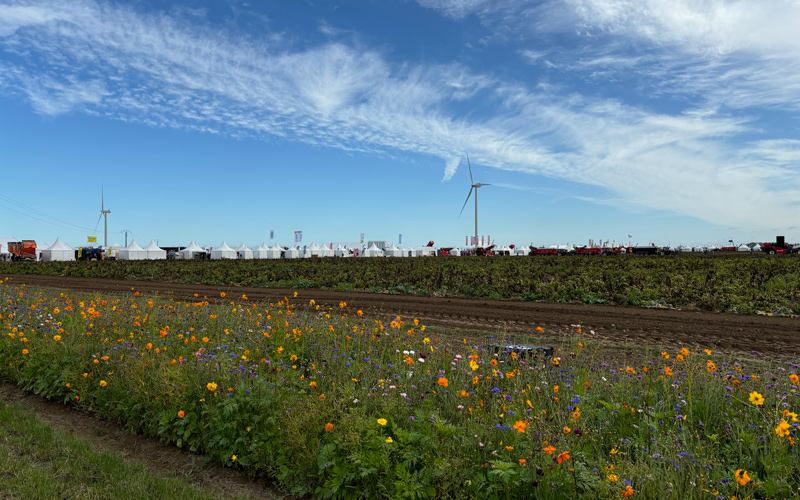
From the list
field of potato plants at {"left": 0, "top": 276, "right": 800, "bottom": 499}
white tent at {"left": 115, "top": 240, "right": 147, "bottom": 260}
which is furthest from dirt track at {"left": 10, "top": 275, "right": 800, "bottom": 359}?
white tent at {"left": 115, "top": 240, "right": 147, "bottom": 260}

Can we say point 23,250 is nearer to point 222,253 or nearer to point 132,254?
point 132,254

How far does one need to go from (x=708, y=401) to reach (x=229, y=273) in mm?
30606

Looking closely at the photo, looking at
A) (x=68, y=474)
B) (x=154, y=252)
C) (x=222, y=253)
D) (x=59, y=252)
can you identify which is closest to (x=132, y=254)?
(x=154, y=252)

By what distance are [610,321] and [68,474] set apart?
13218 mm

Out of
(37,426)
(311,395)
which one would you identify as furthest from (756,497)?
(37,426)

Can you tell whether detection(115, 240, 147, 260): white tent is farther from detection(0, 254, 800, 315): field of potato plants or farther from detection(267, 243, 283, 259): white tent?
detection(0, 254, 800, 315): field of potato plants

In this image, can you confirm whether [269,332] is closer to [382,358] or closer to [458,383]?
[382,358]

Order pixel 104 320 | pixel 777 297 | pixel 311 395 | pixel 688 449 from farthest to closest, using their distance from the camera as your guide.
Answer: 1. pixel 777 297
2. pixel 104 320
3. pixel 311 395
4. pixel 688 449

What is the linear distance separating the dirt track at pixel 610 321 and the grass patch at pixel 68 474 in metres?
6.50

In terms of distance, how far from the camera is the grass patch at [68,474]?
464 cm

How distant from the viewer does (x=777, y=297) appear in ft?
53.8

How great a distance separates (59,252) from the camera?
74562 mm

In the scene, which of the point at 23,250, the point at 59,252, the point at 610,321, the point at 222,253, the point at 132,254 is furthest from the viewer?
the point at 222,253

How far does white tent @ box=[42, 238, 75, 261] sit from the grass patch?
84759mm
